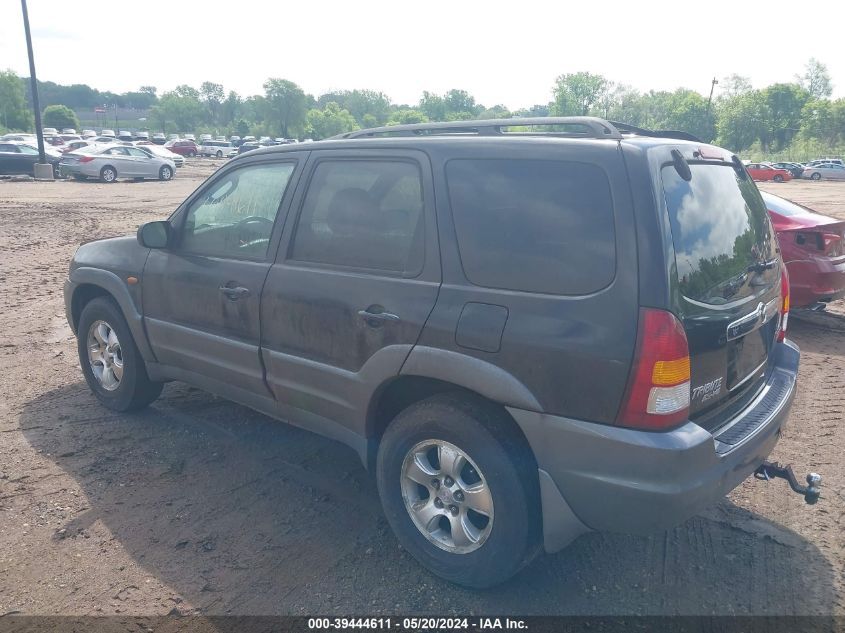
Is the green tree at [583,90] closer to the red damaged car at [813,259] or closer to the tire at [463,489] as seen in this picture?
the red damaged car at [813,259]

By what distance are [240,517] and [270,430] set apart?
1.09 metres

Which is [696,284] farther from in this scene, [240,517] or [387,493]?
[240,517]

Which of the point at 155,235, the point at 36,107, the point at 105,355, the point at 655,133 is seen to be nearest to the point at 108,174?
the point at 36,107

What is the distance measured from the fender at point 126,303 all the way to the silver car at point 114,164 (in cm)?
2403

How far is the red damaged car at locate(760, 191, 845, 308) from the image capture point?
6.65 m

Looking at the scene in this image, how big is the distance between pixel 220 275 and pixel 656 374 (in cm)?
252

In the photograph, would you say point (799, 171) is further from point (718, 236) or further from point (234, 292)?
point (234, 292)

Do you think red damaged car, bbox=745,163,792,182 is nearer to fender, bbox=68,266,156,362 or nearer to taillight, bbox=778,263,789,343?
taillight, bbox=778,263,789,343

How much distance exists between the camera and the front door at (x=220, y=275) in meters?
3.81

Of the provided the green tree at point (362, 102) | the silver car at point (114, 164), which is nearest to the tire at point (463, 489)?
the silver car at point (114, 164)

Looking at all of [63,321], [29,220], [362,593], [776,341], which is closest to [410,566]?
[362,593]

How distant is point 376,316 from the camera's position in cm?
314

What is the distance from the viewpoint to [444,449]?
9.79ft

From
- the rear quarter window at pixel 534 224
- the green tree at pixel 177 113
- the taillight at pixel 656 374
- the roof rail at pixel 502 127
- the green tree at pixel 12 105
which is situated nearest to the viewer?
the taillight at pixel 656 374
